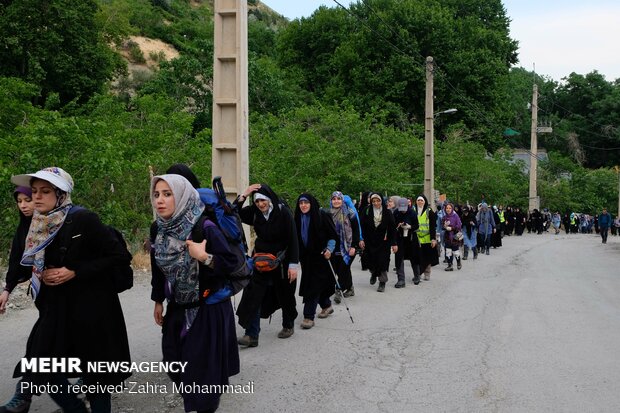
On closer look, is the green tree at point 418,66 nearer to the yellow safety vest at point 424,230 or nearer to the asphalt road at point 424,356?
the yellow safety vest at point 424,230

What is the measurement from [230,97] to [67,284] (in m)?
4.95

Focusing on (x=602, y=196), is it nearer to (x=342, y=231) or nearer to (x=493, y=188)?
(x=493, y=188)

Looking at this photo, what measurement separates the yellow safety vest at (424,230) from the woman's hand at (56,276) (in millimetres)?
9976

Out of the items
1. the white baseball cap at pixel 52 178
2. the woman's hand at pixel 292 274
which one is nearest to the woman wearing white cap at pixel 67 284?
the white baseball cap at pixel 52 178

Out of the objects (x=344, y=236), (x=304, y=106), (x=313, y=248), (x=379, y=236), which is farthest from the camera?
(x=304, y=106)

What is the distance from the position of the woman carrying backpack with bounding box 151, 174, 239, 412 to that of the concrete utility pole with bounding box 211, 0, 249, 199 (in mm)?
4170

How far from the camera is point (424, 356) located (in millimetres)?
6820

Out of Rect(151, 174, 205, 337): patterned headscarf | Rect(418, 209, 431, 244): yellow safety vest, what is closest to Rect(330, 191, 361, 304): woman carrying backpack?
Rect(418, 209, 431, 244): yellow safety vest

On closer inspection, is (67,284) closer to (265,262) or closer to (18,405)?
(18,405)

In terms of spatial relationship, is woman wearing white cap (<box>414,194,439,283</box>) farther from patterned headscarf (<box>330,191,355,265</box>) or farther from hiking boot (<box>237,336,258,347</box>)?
hiking boot (<box>237,336,258,347</box>)

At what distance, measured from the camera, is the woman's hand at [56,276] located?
4.08m

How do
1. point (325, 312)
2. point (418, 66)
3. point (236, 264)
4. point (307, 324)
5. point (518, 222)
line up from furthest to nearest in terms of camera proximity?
point (418, 66), point (518, 222), point (325, 312), point (307, 324), point (236, 264)

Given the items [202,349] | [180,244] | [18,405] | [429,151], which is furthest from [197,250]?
[429,151]

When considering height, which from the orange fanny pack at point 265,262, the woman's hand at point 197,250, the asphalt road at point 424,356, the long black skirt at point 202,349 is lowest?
the asphalt road at point 424,356
